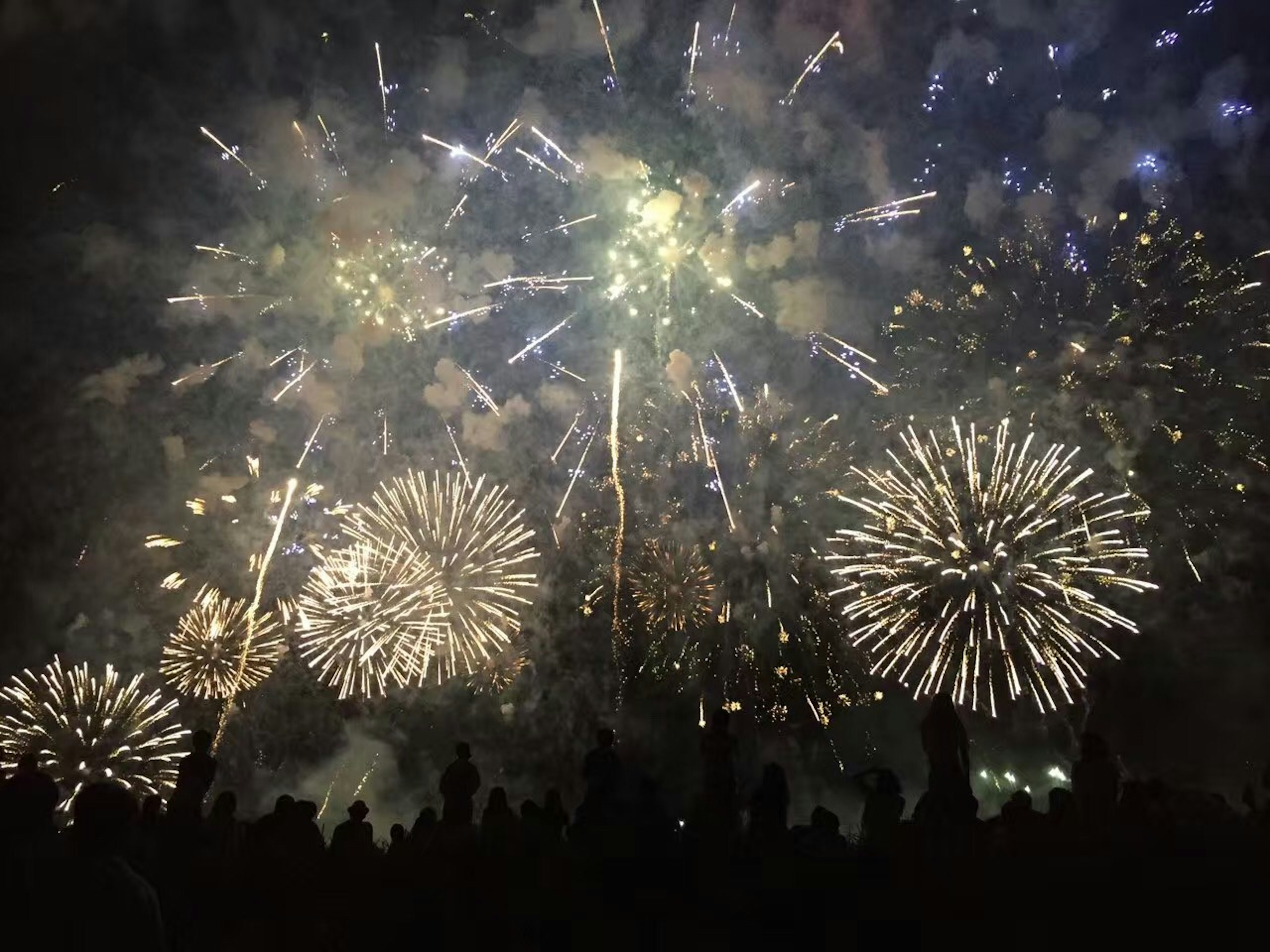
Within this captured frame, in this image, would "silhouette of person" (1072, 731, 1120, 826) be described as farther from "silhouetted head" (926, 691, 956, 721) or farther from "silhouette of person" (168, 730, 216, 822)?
"silhouette of person" (168, 730, 216, 822)

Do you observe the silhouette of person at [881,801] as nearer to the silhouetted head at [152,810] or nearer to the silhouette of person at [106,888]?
the silhouette of person at [106,888]

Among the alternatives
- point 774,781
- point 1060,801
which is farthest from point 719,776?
point 1060,801

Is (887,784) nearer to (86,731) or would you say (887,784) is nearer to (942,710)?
(942,710)

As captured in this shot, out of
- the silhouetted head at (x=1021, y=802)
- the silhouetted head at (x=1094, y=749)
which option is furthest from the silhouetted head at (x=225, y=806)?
the silhouetted head at (x=1094, y=749)

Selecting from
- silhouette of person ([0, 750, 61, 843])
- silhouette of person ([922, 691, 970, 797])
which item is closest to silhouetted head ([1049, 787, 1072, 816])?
silhouette of person ([922, 691, 970, 797])

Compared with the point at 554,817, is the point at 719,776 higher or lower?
higher

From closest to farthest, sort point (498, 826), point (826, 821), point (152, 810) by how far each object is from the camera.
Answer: point (826, 821) < point (498, 826) < point (152, 810)

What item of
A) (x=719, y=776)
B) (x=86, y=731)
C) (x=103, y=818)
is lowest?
(x=103, y=818)

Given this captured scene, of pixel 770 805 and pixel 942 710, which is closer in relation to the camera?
pixel 770 805
